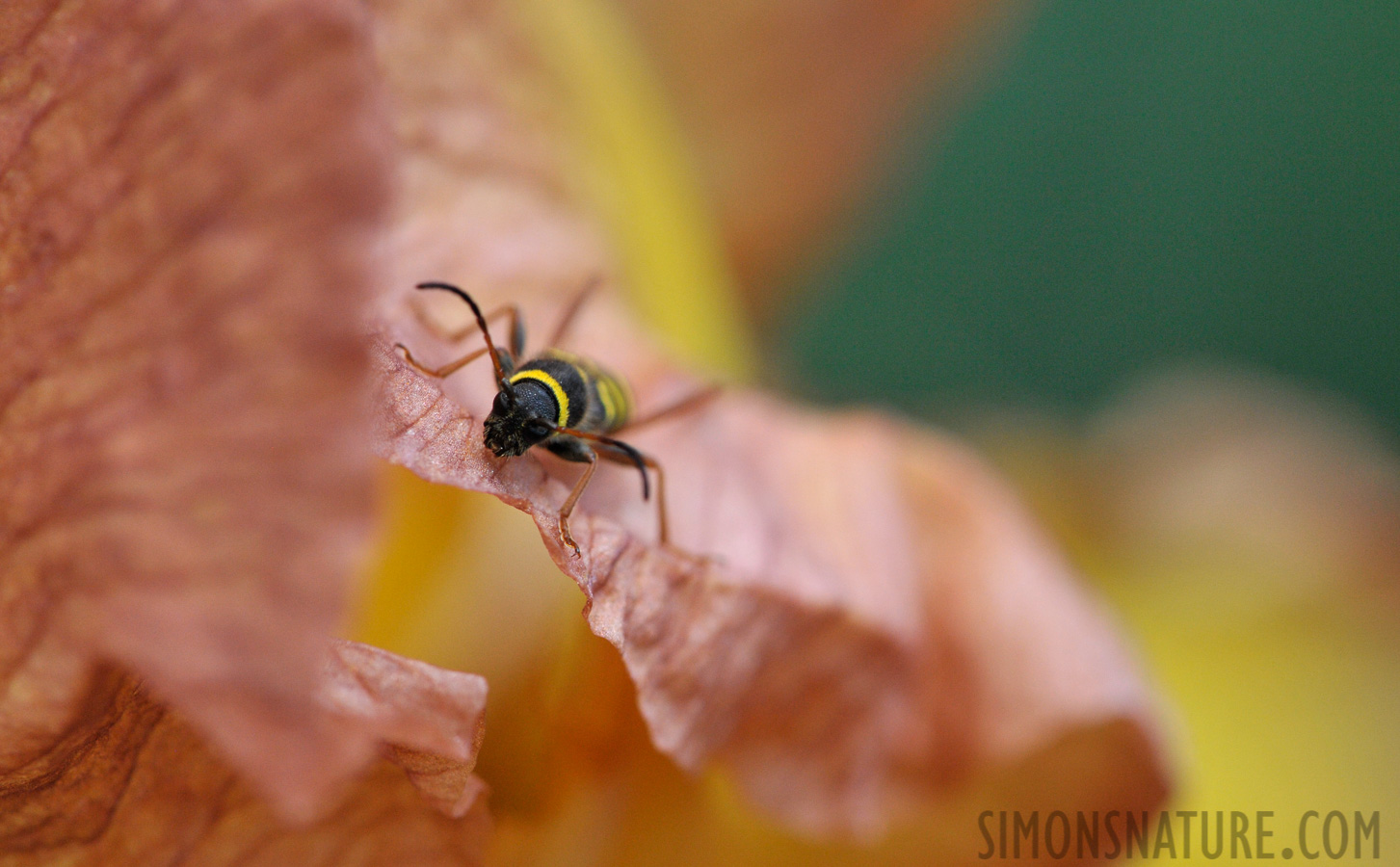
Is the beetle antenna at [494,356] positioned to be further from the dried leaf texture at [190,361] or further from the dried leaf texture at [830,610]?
the dried leaf texture at [190,361]

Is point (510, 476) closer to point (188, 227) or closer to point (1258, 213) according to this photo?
point (188, 227)

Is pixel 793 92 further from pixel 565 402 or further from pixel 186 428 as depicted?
pixel 186 428

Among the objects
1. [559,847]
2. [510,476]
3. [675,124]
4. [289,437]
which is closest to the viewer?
[289,437]

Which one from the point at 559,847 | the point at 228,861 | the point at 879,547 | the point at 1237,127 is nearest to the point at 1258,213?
the point at 1237,127

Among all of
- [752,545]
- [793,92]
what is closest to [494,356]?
[752,545]

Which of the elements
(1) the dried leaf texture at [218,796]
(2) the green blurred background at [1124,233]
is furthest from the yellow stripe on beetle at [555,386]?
(2) the green blurred background at [1124,233]

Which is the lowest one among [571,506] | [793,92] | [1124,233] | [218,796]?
[218,796]
